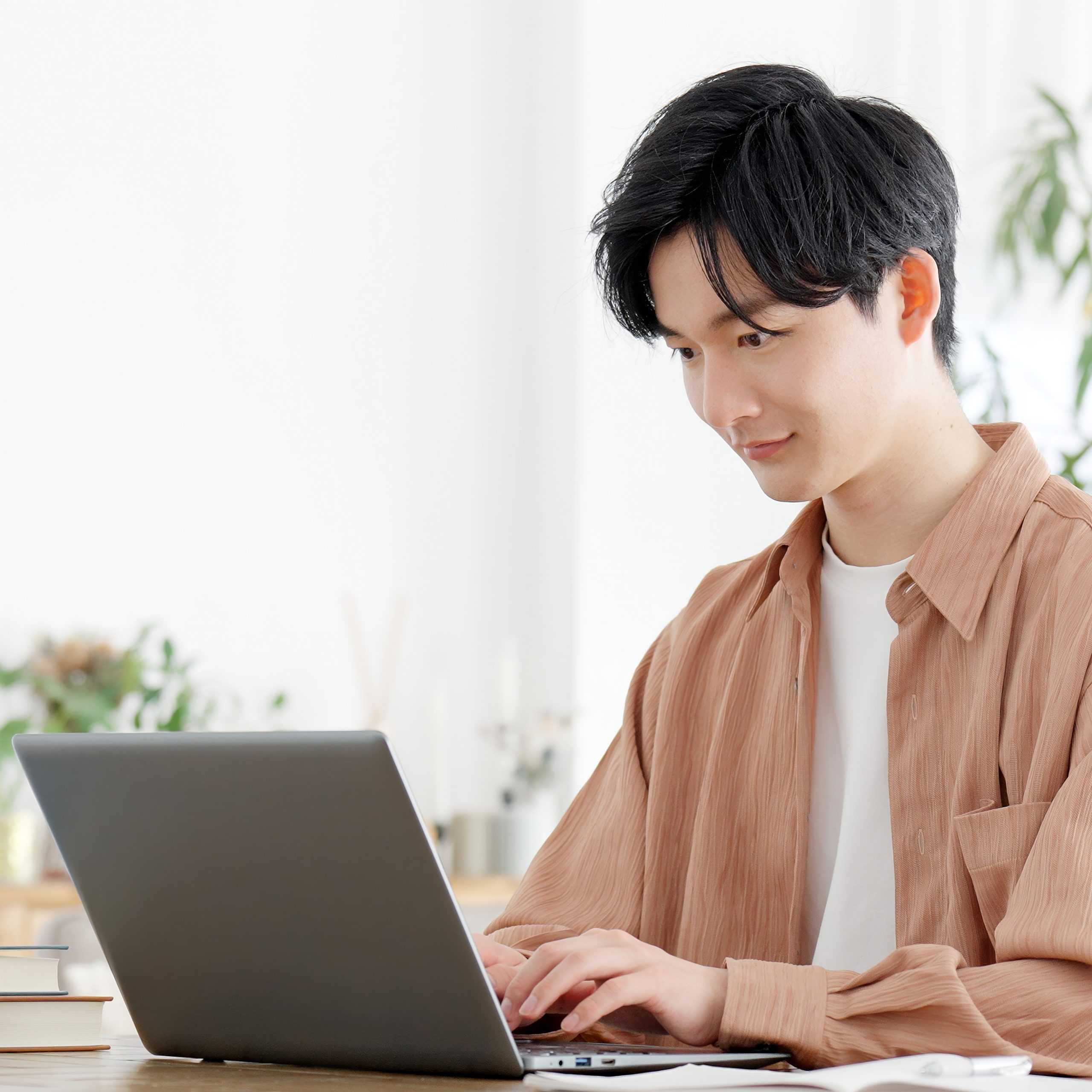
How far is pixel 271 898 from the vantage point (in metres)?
0.89

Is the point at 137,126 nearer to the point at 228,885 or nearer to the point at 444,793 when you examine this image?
the point at 444,793

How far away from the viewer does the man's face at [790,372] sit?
4.00ft

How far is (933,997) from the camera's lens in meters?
0.88

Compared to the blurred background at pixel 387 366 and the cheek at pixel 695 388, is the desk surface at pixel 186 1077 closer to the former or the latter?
the cheek at pixel 695 388

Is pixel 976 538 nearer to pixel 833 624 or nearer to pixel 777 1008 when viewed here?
pixel 833 624

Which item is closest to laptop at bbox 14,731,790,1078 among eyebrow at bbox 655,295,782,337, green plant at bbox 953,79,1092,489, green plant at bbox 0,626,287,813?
eyebrow at bbox 655,295,782,337

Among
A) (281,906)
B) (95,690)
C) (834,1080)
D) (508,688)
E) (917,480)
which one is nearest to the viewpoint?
(834,1080)

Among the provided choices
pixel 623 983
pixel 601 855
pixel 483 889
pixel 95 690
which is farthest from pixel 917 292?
pixel 95 690

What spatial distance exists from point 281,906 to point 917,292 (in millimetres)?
729

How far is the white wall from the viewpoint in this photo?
369 cm

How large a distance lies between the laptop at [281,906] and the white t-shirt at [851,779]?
31cm

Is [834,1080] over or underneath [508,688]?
over

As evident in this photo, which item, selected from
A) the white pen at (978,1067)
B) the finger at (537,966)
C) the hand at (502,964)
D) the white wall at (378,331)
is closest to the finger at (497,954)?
the hand at (502,964)

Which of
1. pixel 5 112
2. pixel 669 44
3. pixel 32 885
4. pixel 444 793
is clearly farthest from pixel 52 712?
pixel 669 44
